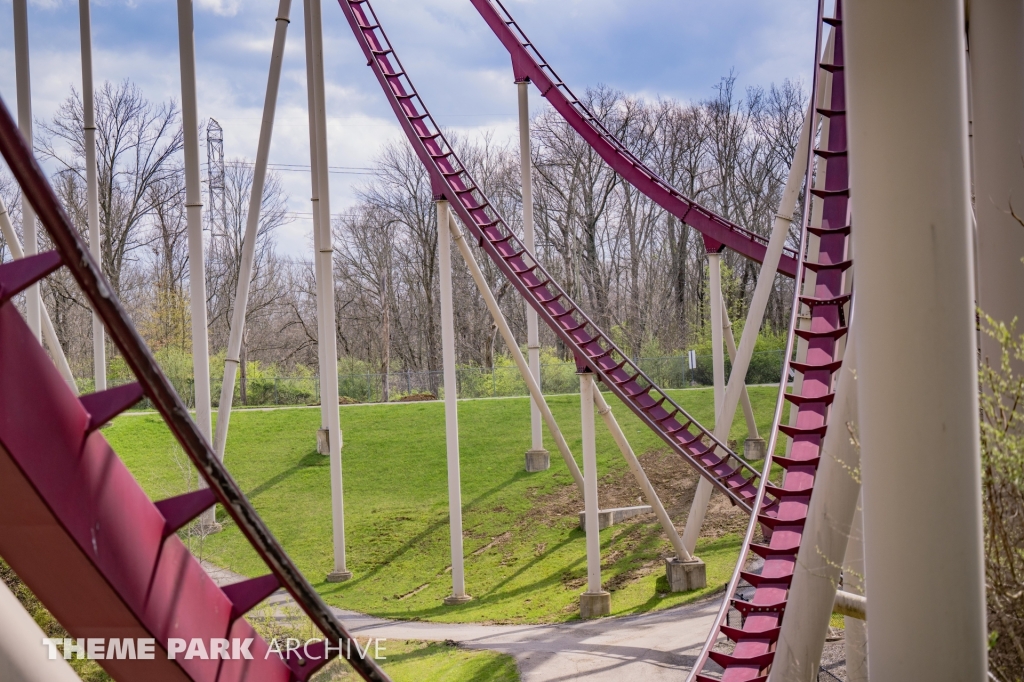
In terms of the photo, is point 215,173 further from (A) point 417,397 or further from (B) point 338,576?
(B) point 338,576

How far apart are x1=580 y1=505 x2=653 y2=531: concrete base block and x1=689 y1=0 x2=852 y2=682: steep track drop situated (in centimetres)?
1026

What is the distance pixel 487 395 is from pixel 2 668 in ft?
79.6

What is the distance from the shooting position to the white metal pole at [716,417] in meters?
11.7

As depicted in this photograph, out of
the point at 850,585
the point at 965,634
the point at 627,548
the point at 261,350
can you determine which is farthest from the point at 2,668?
the point at 261,350

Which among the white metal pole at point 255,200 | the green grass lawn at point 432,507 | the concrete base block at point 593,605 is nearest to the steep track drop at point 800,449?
the concrete base block at point 593,605

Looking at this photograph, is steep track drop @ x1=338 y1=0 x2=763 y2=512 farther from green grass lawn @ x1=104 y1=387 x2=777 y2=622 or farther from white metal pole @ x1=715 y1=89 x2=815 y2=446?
green grass lawn @ x1=104 y1=387 x2=777 y2=622

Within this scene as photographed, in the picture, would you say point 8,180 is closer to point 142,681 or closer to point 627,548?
point 627,548

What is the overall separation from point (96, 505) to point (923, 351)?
2671 millimetres

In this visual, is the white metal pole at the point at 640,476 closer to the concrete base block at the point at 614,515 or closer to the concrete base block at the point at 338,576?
the concrete base block at the point at 614,515

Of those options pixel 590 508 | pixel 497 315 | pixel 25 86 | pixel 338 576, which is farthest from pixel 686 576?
pixel 25 86

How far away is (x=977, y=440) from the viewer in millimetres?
2805

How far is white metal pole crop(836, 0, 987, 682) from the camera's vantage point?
2771 mm

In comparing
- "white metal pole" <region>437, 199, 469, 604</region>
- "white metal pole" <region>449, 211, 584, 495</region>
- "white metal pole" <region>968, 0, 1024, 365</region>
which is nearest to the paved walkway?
"white metal pole" <region>437, 199, 469, 604</region>

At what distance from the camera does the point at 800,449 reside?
5648 mm
